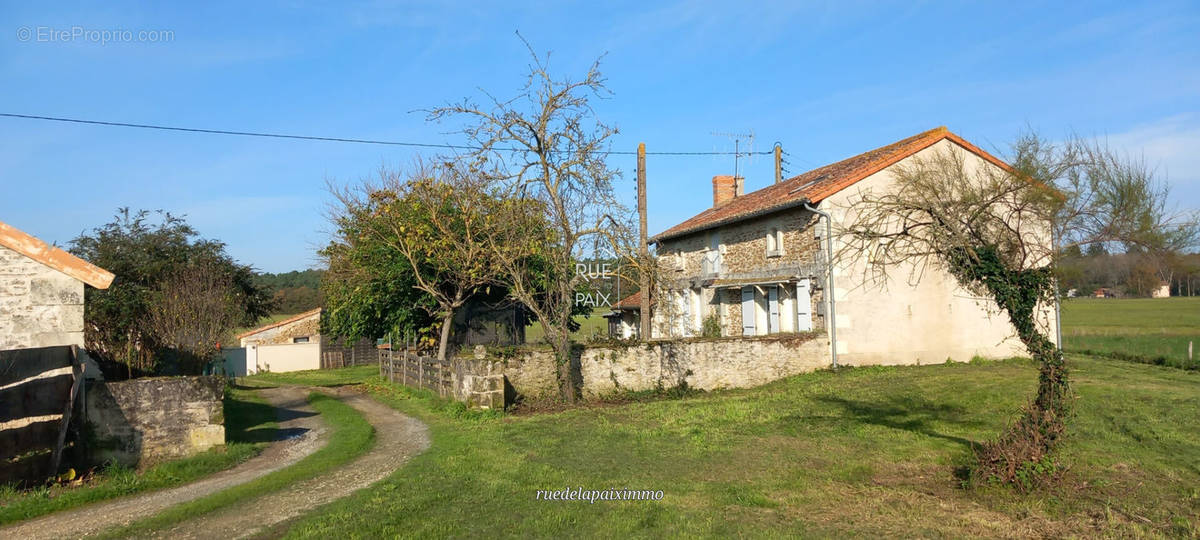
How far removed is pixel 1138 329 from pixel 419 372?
103 ft

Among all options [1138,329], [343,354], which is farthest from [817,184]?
[343,354]

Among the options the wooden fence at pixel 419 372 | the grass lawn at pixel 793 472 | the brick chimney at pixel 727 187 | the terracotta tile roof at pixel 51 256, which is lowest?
the grass lawn at pixel 793 472

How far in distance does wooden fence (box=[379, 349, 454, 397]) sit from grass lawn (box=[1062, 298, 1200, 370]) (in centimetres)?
1230

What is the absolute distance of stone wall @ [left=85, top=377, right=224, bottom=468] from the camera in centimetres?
973

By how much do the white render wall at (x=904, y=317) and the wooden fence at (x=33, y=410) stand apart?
16.5 metres

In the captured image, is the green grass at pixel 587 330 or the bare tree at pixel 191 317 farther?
the green grass at pixel 587 330

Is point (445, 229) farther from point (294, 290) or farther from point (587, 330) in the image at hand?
point (294, 290)

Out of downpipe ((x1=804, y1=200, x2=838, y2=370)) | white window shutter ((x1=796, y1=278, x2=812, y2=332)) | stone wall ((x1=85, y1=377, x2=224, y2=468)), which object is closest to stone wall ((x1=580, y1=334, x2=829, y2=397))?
downpipe ((x1=804, y1=200, x2=838, y2=370))

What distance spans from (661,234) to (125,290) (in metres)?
17.7

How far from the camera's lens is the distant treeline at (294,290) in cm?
3344

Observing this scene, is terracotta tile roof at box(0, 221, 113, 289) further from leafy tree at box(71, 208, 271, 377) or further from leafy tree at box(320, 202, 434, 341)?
leafy tree at box(320, 202, 434, 341)

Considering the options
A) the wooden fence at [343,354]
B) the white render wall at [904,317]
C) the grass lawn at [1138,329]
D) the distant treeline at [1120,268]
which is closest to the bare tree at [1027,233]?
the distant treeline at [1120,268]

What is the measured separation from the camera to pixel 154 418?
396 inches

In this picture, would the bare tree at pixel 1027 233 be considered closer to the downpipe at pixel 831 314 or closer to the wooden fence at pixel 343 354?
the downpipe at pixel 831 314
